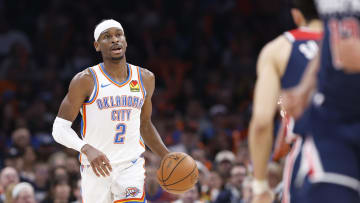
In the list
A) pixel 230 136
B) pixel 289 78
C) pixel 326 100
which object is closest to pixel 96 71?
pixel 289 78

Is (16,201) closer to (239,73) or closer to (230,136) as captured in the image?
(230,136)

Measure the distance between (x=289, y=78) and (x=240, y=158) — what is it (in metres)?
7.23

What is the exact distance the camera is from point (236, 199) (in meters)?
9.23

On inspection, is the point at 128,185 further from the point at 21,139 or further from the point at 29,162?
the point at 29,162

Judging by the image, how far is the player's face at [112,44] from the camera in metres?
6.04

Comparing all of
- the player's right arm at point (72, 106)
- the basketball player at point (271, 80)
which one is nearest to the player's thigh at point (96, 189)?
the player's right arm at point (72, 106)

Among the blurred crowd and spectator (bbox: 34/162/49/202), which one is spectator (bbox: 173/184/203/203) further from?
spectator (bbox: 34/162/49/202)

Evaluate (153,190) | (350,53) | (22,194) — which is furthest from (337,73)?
(153,190)

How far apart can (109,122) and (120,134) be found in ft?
0.50

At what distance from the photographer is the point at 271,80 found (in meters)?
3.52

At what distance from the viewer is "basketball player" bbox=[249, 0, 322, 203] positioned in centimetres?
350

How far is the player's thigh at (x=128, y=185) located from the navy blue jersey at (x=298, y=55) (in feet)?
8.30

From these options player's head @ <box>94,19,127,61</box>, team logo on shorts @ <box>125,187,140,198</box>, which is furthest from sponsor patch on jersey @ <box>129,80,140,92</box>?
team logo on shorts @ <box>125,187,140,198</box>

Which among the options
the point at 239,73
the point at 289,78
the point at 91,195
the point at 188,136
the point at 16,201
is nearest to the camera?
the point at 289,78
